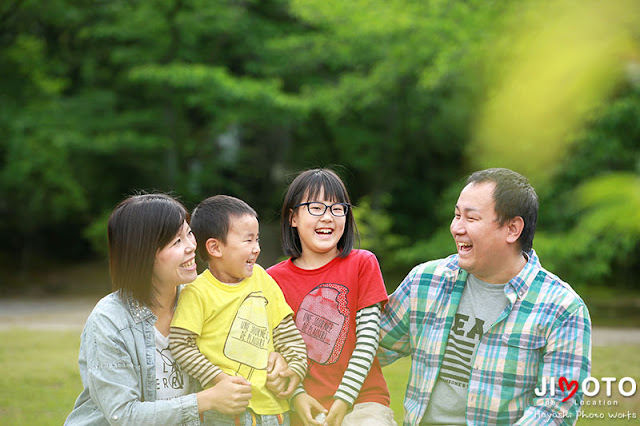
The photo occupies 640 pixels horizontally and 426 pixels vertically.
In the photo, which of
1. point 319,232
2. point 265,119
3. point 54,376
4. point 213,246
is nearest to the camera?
point 213,246

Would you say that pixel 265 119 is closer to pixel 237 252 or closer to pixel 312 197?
pixel 312 197

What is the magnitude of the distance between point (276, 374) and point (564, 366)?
106cm

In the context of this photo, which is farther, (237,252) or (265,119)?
(265,119)

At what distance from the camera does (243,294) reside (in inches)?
100

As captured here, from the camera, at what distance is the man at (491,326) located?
241 centimetres

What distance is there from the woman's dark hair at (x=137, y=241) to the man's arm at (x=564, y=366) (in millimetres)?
1472

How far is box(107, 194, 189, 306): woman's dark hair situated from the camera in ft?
7.94

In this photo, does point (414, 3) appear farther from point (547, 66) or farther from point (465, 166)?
point (547, 66)

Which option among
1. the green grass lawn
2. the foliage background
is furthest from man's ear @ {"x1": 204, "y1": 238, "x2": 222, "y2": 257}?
the foliage background

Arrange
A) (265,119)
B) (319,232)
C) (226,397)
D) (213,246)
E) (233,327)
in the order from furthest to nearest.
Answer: (265,119) → (319,232) → (213,246) → (233,327) → (226,397)

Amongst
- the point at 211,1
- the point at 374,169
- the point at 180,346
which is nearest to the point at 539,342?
the point at 180,346

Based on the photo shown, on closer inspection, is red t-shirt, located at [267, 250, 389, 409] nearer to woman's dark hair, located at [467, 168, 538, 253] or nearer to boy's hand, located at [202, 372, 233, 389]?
boy's hand, located at [202, 372, 233, 389]

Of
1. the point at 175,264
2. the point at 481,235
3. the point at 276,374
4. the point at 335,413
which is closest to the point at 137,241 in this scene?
the point at 175,264

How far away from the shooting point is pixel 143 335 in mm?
2404
